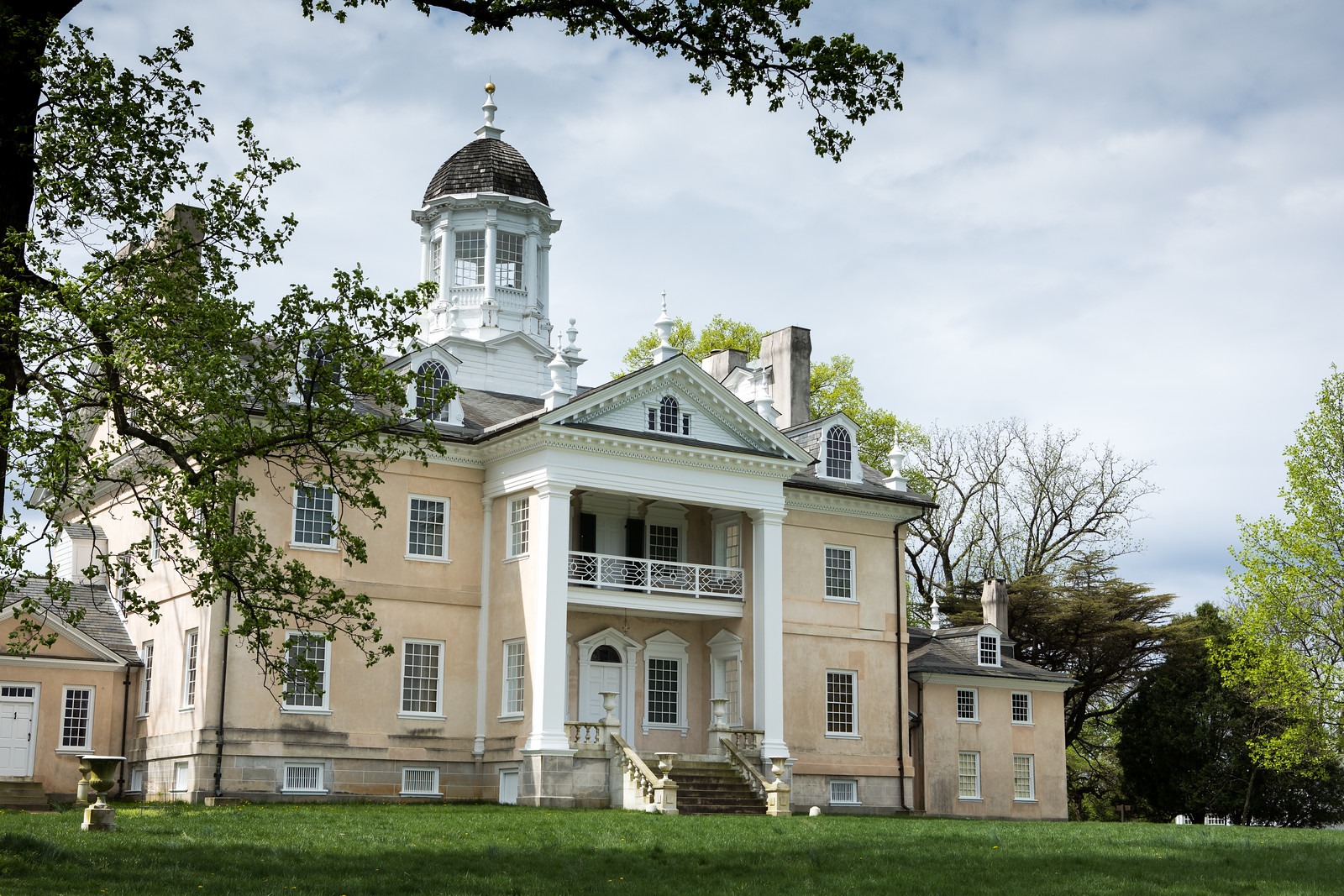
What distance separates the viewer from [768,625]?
32188 millimetres

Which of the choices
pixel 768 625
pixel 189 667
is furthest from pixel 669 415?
pixel 189 667

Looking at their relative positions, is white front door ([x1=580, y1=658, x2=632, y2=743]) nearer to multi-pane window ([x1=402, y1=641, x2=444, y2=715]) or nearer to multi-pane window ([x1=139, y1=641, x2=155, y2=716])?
multi-pane window ([x1=402, y1=641, x2=444, y2=715])

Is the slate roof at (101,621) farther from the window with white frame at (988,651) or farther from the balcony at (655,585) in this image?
the window with white frame at (988,651)

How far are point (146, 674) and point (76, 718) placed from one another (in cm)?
163

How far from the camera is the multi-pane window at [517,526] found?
30844 mm

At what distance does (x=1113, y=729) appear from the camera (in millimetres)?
53531

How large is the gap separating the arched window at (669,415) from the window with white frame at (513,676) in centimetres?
551

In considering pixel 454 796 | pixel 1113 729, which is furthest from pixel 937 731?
pixel 1113 729

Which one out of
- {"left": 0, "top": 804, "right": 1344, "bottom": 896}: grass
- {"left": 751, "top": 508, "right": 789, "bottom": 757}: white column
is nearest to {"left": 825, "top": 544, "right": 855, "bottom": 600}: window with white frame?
{"left": 751, "top": 508, "right": 789, "bottom": 757}: white column

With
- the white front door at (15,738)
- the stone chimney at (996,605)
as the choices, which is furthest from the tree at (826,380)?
the white front door at (15,738)

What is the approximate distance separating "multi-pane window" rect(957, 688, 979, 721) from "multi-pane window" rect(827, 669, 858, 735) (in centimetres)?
487

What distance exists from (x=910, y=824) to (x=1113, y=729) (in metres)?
32.3

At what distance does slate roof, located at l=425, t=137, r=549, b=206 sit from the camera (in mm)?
38094

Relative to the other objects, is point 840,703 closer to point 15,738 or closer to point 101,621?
point 101,621
